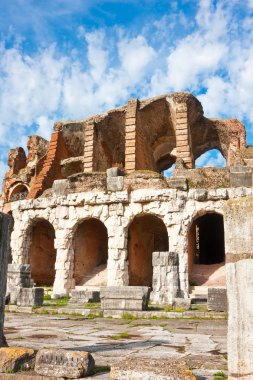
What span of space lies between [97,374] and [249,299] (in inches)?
57.9

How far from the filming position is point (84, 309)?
9.70 m

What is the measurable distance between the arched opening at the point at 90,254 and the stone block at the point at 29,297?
5.34m

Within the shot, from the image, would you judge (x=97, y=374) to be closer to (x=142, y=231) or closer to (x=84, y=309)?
(x=84, y=309)

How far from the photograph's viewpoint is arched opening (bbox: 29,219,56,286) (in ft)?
58.5

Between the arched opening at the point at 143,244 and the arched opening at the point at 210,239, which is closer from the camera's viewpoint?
the arched opening at the point at 143,244

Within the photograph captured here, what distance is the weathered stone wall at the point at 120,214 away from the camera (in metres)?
14.6

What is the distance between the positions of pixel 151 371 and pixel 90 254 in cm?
1494

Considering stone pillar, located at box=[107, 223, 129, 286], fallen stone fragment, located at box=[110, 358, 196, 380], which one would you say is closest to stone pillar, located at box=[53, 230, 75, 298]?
stone pillar, located at box=[107, 223, 129, 286]

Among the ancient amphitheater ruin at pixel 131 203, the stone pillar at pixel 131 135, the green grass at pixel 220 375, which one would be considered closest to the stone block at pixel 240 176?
the ancient amphitheater ruin at pixel 131 203

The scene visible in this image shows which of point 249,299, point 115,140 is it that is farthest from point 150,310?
point 115,140

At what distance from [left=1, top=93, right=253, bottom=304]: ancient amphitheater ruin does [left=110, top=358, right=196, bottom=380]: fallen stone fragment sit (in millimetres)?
8113

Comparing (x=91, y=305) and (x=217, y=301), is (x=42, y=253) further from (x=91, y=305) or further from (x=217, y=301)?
(x=217, y=301)

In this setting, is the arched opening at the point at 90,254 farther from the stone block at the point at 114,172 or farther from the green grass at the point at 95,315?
the green grass at the point at 95,315

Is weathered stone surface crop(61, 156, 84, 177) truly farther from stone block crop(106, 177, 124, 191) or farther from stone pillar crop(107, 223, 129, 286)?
stone pillar crop(107, 223, 129, 286)
